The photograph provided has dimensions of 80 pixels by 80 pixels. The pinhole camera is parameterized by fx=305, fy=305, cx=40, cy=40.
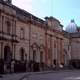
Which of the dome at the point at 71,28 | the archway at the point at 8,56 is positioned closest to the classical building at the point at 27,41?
the archway at the point at 8,56

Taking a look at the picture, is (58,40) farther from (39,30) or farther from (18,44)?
(18,44)

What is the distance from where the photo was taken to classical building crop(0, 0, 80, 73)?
4575 cm

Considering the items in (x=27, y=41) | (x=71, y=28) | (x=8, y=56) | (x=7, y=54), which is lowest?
(x=8, y=56)

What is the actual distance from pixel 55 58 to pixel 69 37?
54.8ft

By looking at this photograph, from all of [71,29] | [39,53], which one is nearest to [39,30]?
[39,53]

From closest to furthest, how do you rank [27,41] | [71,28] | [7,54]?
1. [7,54]
2. [27,41]
3. [71,28]

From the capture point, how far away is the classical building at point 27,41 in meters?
45.8

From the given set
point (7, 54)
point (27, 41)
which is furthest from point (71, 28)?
A: point (7, 54)

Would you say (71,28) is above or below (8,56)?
above

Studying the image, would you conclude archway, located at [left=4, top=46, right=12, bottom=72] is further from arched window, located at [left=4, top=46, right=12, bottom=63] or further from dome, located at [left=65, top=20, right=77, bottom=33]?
dome, located at [left=65, top=20, right=77, bottom=33]

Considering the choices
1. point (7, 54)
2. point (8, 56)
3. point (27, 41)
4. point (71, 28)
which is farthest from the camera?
point (71, 28)

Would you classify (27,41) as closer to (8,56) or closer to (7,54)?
(7,54)

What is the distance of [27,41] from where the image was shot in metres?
53.4

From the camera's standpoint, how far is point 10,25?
47438 mm
